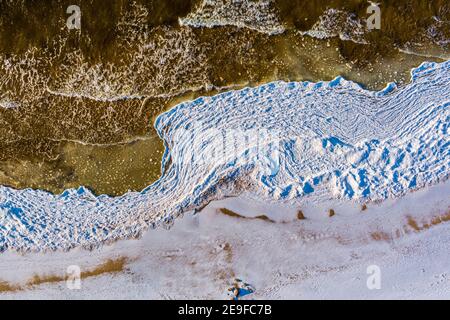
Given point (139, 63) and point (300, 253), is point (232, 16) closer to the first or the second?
point (139, 63)

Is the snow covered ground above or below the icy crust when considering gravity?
below

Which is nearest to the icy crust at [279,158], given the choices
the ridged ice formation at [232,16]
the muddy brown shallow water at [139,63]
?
the muddy brown shallow water at [139,63]

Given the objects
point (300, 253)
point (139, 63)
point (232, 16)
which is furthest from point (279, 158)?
point (139, 63)

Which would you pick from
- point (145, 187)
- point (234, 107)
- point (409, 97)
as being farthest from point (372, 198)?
point (145, 187)

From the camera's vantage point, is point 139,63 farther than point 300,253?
Yes

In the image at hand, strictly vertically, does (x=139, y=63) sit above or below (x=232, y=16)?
below

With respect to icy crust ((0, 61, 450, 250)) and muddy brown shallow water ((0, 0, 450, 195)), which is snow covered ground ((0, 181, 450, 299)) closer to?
icy crust ((0, 61, 450, 250))

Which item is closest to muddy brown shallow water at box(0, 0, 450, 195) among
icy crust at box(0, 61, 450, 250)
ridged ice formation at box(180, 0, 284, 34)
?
ridged ice formation at box(180, 0, 284, 34)

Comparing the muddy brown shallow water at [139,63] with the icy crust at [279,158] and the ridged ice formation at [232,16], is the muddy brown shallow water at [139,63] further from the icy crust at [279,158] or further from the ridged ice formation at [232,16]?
the icy crust at [279,158]
